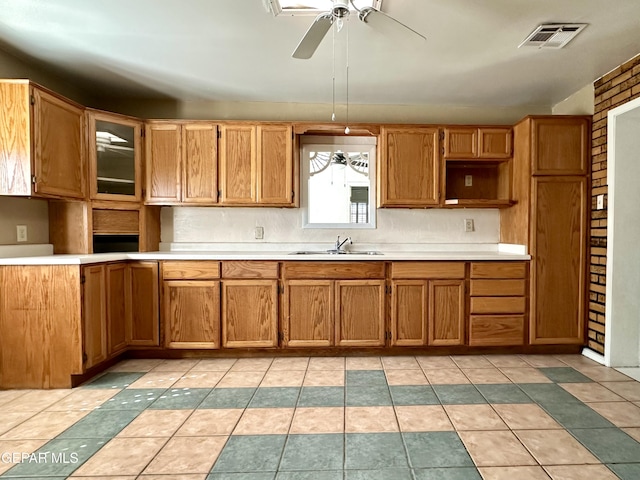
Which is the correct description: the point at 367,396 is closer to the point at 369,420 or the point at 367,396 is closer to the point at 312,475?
the point at 369,420

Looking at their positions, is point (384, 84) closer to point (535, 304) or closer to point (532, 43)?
point (532, 43)

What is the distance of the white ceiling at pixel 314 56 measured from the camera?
199cm

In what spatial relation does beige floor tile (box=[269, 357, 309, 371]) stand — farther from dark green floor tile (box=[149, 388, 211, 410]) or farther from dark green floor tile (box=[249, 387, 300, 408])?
dark green floor tile (box=[149, 388, 211, 410])

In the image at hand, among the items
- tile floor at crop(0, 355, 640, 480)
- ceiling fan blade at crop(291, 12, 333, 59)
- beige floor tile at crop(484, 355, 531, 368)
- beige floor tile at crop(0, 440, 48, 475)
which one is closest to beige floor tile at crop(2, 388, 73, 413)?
tile floor at crop(0, 355, 640, 480)

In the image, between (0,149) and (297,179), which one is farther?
(297,179)

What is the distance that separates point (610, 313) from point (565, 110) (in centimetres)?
200

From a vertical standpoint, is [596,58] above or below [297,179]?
above

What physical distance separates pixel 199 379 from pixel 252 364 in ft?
1.50

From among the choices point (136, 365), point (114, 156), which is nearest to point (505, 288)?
point (136, 365)

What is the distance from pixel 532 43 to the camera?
232cm

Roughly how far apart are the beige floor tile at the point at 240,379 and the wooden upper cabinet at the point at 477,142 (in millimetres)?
2603

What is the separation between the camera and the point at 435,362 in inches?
111

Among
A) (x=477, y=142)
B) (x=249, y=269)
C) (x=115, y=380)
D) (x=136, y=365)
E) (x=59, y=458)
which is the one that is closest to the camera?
(x=59, y=458)

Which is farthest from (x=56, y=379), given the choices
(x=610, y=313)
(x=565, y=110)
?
(x=565, y=110)
